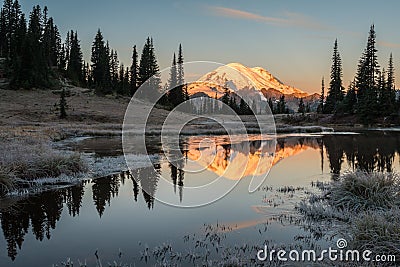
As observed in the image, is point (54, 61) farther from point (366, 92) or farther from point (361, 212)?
point (361, 212)

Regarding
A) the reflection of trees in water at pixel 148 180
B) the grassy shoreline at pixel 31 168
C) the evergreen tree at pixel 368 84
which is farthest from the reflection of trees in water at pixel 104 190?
the evergreen tree at pixel 368 84

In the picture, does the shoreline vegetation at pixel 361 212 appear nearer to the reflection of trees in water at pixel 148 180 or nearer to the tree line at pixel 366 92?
the reflection of trees in water at pixel 148 180

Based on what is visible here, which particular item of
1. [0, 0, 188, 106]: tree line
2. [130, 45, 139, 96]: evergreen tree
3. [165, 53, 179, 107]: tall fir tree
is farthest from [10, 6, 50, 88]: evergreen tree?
[165, 53, 179, 107]: tall fir tree

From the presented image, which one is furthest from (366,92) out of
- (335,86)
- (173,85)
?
(173,85)

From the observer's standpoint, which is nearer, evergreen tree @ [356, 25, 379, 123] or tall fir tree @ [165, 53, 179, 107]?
evergreen tree @ [356, 25, 379, 123]

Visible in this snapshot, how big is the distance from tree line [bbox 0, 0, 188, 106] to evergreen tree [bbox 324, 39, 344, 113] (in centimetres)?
3252

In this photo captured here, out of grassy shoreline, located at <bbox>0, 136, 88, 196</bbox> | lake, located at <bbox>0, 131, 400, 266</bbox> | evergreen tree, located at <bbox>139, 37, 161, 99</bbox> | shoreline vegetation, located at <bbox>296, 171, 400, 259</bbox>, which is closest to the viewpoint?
shoreline vegetation, located at <bbox>296, 171, 400, 259</bbox>

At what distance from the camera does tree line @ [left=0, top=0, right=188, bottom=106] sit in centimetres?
7694

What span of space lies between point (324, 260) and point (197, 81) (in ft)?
32.5

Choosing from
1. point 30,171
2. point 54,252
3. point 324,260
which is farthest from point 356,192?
point 30,171

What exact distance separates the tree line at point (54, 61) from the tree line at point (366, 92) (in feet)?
108

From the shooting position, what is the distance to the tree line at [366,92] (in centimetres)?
6562

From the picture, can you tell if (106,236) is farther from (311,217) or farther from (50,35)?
(50,35)

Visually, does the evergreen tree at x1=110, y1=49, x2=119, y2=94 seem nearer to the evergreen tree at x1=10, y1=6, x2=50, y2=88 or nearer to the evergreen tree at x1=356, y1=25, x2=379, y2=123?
the evergreen tree at x1=10, y1=6, x2=50, y2=88
